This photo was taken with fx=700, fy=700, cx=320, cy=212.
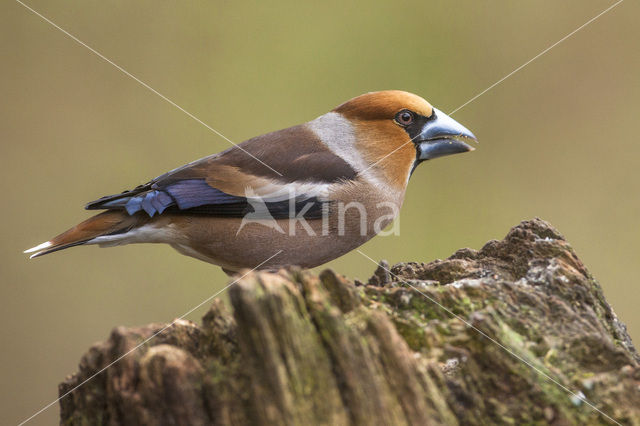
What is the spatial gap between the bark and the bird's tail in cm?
186

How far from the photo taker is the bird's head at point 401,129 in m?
5.23

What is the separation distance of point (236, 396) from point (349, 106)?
10.9ft

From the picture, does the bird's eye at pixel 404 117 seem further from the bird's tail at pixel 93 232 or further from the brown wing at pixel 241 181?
the bird's tail at pixel 93 232

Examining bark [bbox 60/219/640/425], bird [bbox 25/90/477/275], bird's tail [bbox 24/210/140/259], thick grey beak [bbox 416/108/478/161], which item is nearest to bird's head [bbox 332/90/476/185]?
thick grey beak [bbox 416/108/478/161]

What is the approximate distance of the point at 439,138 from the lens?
529 centimetres

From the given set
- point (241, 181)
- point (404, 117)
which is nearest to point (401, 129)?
point (404, 117)

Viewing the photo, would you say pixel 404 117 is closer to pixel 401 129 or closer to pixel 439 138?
pixel 401 129

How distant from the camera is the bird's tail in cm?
468

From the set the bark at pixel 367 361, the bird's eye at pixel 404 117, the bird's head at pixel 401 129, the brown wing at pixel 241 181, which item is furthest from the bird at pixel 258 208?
the bark at pixel 367 361

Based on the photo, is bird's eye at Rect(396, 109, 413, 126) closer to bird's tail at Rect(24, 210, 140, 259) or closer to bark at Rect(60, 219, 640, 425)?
bird's tail at Rect(24, 210, 140, 259)

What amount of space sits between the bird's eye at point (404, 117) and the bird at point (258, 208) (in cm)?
43

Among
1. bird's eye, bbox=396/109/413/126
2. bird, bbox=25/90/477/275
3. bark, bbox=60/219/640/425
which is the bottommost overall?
bark, bbox=60/219/640/425

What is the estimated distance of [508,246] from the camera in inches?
144

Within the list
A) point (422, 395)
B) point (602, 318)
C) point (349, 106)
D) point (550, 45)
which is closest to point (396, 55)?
point (550, 45)
